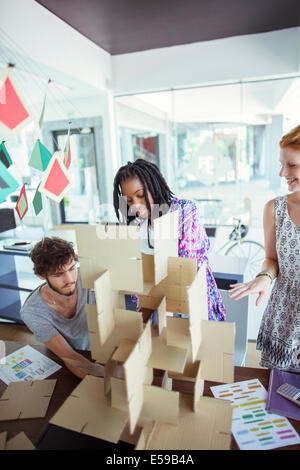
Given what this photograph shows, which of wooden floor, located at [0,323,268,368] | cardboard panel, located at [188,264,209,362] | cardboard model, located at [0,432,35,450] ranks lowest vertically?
wooden floor, located at [0,323,268,368]

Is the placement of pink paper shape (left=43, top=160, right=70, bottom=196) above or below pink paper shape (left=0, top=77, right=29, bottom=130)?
below

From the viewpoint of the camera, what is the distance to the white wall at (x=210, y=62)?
3414 millimetres

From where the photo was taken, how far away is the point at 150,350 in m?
0.73

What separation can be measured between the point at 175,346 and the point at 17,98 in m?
0.80

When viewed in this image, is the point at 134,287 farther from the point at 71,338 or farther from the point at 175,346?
the point at 71,338

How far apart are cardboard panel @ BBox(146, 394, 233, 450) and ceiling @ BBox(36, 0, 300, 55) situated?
9.37 feet

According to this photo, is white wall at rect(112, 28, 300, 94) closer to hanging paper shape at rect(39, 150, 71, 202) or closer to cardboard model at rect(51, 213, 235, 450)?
hanging paper shape at rect(39, 150, 71, 202)

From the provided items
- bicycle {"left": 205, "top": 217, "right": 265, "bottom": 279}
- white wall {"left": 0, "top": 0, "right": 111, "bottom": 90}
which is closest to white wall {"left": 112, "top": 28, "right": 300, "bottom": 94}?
white wall {"left": 0, "top": 0, "right": 111, "bottom": 90}

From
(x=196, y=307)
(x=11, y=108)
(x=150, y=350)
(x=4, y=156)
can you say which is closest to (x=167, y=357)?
(x=150, y=350)

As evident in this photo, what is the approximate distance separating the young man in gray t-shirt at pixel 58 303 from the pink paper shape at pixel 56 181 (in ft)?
0.78

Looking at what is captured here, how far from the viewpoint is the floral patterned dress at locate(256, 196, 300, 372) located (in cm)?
119

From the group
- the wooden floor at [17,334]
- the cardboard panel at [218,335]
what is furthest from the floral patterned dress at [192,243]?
the wooden floor at [17,334]
